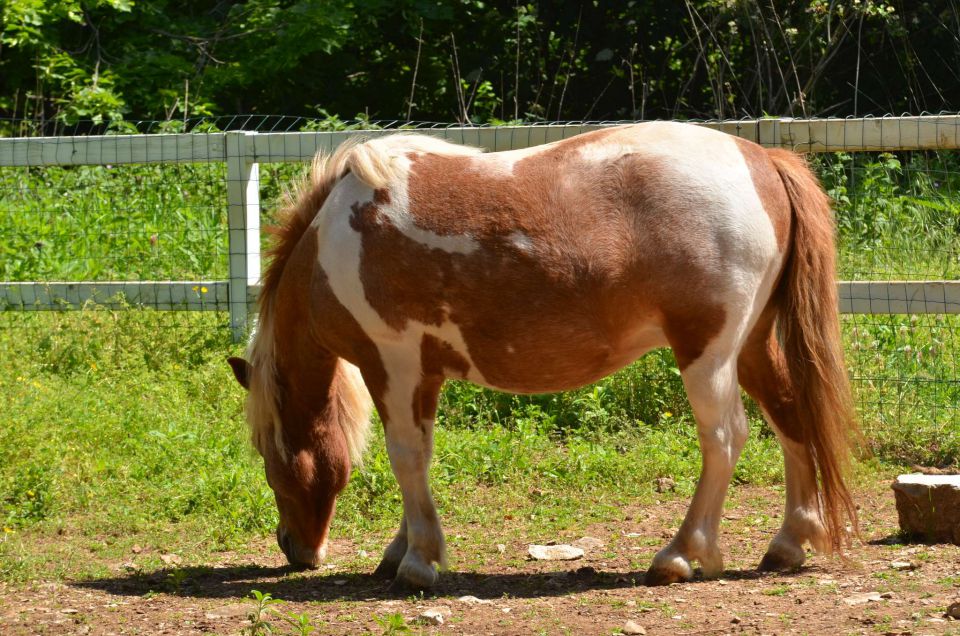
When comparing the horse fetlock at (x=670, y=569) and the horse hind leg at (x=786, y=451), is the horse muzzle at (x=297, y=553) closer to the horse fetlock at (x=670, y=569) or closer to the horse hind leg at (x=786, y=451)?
the horse fetlock at (x=670, y=569)

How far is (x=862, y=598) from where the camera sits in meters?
3.76

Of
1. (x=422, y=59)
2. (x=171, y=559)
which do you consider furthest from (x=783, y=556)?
(x=422, y=59)

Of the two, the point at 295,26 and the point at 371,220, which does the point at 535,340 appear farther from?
the point at 295,26

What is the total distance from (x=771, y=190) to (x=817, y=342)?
63 cm

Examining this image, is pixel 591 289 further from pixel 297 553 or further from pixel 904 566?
pixel 297 553

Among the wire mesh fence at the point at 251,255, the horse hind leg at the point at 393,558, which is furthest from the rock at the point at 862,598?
the wire mesh fence at the point at 251,255

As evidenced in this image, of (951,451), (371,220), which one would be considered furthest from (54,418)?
(951,451)

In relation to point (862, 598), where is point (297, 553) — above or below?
below

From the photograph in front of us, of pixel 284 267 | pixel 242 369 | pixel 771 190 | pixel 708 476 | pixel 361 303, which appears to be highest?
pixel 771 190

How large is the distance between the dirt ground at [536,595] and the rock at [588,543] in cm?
2

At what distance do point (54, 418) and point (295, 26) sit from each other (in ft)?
25.0

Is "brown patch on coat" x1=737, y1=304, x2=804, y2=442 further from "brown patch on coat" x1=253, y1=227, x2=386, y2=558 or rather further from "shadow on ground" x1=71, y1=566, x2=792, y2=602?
"brown patch on coat" x1=253, y1=227, x2=386, y2=558

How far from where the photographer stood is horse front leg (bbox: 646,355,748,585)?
4062 millimetres

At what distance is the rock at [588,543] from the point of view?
4.84 meters
